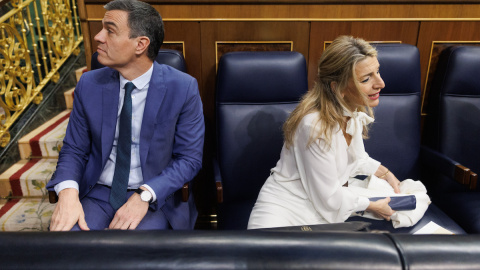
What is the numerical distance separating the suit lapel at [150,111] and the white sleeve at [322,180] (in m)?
0.55

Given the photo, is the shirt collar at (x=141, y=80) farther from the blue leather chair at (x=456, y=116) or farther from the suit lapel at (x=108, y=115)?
the blue leather chair at (x=456, y=116)

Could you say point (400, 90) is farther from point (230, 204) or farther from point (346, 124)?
point (230, 204)

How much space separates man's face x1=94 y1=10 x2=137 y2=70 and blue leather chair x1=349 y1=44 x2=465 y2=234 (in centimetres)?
115

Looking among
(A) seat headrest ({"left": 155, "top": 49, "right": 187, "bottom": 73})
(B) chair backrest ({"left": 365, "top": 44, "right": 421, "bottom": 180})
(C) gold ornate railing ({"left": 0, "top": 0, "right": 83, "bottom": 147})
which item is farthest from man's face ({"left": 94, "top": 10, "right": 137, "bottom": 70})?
(C) gold ornate railing ({"left": 0, "top": 0, "right": 83, "bottom": 147})

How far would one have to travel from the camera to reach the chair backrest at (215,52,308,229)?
5.69 ft

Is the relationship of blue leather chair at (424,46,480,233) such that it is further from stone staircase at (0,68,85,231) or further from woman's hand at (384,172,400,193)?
stone staircase at (0,68,85,231)

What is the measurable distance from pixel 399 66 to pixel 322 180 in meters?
0.80

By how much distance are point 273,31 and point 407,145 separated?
894 mm

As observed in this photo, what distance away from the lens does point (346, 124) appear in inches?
60.4

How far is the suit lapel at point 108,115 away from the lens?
4.83 feet

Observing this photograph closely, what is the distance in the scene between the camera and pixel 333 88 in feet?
4.70

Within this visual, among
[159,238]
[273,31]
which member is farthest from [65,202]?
[273,31]

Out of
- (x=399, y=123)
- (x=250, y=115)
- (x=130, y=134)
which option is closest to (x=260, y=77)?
(x=250, y=115)

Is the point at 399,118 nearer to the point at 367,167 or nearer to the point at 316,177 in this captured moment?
the point at 367,167
